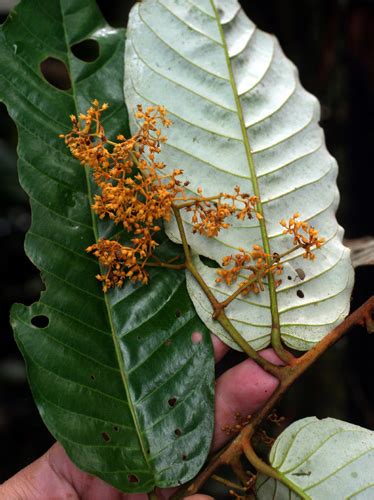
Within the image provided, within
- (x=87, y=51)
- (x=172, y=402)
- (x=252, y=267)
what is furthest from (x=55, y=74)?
(x=172, y=402)

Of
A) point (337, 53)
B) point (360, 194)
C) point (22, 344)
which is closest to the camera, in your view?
point (22, 344)

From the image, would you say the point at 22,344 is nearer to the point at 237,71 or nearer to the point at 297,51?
the point at 237,71

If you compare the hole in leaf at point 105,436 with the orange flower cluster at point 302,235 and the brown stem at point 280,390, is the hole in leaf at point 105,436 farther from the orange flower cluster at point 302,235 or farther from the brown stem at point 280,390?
the orange flower cluster at point 302,235

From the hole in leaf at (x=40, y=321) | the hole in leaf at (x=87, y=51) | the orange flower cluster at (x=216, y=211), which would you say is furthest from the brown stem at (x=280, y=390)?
the hole in leaf at (x=87, y=51)

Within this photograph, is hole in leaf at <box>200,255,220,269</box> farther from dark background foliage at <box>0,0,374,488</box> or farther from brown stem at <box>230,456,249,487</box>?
dark background foliage at <box>0,0,374,488</box>

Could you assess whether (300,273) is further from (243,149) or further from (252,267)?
(243,149)

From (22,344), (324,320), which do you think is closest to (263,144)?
(324,320)

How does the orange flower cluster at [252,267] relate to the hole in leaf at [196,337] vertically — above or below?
above
